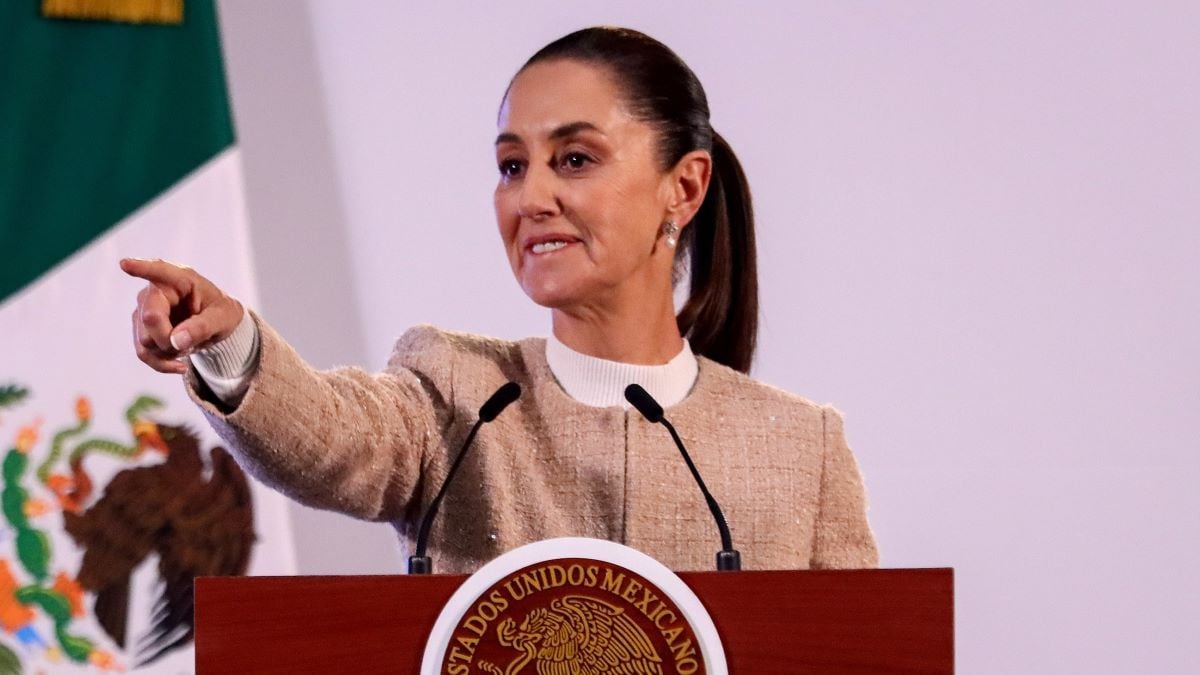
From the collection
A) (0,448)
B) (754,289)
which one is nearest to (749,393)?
(754,289)

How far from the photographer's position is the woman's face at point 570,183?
1.56 m

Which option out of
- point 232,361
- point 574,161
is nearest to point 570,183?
point 574,161

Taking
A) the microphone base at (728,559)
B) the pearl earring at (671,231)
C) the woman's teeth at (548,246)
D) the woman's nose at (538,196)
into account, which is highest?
the pearl earring at (671,231)

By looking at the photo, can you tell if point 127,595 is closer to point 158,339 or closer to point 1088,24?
point 158,339

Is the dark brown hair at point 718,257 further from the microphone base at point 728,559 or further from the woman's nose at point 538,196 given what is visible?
the microphone base at point 728,559

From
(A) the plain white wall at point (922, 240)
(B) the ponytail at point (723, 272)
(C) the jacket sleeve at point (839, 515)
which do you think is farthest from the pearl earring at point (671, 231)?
(A) the plain white wall at point (922, 240)

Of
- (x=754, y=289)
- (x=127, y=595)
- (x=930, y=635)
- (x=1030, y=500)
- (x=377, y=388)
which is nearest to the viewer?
(x=930, y=635)

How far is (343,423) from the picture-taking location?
1.40 meters

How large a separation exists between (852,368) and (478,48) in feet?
3.07

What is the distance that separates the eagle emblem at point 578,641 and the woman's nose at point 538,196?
61cm

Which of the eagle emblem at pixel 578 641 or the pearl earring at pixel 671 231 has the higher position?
the pearl earring at pixel 671 231

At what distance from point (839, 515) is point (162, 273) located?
2.86 ft

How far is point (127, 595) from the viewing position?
Answer: 251cm

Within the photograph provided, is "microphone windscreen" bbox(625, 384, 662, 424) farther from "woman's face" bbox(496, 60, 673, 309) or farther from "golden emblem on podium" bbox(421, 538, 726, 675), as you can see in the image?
"golden emblem on podium" bbox(421, 538, 726, 675)
